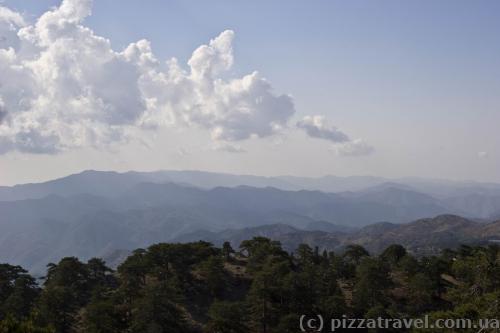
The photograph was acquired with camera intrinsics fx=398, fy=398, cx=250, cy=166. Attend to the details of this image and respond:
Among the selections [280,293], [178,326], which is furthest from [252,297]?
[178,326]

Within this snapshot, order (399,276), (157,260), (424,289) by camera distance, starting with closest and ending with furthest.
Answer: (424,289)
(157,260)
(399,276)

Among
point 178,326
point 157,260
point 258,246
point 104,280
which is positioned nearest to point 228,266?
point 258,246

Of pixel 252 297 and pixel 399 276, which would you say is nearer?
pixel 252 297

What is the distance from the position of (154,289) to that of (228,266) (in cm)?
3872

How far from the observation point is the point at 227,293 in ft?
259

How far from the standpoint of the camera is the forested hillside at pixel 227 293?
56.5 m

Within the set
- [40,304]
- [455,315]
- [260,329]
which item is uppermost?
[455,315]

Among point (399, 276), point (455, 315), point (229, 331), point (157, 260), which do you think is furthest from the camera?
point (399, 276)

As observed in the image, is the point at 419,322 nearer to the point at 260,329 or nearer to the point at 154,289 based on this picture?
the point at 260,329

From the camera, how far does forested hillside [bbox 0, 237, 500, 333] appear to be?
185ft

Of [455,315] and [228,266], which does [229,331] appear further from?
[228,266]

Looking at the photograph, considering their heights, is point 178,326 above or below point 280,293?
below

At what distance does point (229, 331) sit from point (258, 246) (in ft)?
129

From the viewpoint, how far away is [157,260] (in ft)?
263
